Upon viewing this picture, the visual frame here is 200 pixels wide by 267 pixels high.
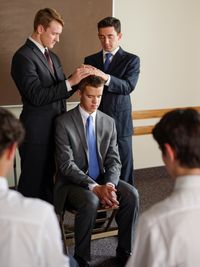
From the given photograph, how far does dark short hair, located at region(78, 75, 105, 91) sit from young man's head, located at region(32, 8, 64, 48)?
32cm

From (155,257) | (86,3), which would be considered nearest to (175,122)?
(155,257)

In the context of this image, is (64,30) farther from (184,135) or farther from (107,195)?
(184,135)

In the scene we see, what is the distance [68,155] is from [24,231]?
1347 mm

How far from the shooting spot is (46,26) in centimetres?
241

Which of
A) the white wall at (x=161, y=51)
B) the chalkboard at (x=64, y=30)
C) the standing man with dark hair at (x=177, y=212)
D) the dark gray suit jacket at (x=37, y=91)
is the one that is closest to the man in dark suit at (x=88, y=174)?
the dark gray suit jacket at (x=37, y=91)

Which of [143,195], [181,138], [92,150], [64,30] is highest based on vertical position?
[64,30]

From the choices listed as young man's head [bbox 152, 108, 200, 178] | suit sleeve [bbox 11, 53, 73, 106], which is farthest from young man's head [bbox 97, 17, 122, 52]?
young man's head [bbox 152, 108, 200, 178]

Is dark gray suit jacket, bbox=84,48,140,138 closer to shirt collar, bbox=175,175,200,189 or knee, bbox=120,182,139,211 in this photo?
knee, bbox=120,182,139,211

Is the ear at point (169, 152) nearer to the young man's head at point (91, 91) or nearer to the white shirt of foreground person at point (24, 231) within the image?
the white shirt of foreground person at point (24, 231)

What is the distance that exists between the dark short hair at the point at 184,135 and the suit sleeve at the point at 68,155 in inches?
47.1

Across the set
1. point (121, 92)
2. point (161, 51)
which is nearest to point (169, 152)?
point (121, 92)

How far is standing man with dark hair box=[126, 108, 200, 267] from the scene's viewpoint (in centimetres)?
112

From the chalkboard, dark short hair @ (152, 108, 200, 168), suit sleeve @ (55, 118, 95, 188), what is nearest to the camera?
dark short hair @ (152, 108, 200, 168)

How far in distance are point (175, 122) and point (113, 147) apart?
1384 mm
